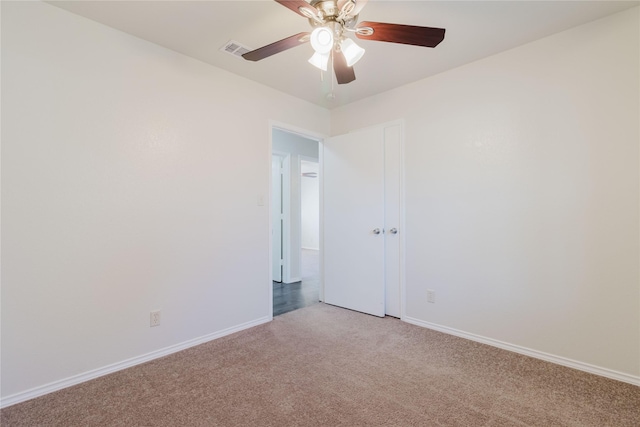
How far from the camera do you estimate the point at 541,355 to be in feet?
7.26

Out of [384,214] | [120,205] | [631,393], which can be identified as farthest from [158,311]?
[631,393]

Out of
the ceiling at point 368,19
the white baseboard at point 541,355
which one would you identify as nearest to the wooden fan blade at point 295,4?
the ceiling at point 368,19

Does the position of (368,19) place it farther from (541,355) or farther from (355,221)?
(541,355)

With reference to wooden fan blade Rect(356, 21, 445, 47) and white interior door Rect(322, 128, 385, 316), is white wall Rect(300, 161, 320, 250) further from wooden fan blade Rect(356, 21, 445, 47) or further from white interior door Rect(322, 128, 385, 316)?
wooden fan blade Rect(356, 21, 445, 47)

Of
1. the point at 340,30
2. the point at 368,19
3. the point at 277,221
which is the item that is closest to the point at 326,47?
the point at 340,30

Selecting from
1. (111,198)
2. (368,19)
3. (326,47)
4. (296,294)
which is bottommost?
(296,294)

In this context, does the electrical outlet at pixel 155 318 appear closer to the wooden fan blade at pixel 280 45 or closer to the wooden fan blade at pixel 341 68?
the wooden fan blade at pixel 280 45

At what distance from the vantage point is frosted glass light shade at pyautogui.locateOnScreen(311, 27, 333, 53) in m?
1.45

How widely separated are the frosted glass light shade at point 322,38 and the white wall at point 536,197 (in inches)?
67.2

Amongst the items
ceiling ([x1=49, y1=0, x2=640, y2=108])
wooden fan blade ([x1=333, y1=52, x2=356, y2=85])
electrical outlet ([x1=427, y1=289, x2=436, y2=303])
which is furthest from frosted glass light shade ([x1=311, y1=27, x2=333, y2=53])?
electrical outlet ([x1=427, y1=289, x2=436, y2=303])

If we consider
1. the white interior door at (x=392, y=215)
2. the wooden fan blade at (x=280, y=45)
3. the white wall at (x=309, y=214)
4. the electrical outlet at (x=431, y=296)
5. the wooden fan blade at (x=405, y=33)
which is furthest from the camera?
the white wall at (x=309, y=214)

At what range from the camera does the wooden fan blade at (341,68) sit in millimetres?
1730

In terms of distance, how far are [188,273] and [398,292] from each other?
2.07 metres

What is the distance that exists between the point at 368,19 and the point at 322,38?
72 centimetres
